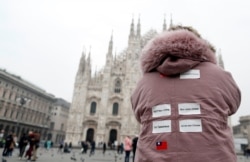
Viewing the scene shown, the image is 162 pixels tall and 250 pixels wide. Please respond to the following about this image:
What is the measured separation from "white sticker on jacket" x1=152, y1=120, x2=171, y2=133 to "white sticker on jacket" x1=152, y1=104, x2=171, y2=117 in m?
0.06

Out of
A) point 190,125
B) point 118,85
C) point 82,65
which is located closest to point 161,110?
point 190,125

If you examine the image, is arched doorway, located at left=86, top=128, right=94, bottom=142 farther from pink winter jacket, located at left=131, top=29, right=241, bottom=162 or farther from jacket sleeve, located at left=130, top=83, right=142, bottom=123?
pink winter jacket, located at left=131, top=29, right=241, bottom=162

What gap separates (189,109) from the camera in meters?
1.74

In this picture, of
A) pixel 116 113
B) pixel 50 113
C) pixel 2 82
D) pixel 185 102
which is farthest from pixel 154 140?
pixel 50 113

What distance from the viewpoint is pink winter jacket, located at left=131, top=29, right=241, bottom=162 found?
5.39 feet

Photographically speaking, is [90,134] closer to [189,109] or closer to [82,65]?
[82,65]

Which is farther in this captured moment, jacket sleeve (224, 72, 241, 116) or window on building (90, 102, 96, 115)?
window on building (90, 102, 96, 115)

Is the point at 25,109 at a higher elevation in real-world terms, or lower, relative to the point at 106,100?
lower

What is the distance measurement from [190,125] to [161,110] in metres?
0.24

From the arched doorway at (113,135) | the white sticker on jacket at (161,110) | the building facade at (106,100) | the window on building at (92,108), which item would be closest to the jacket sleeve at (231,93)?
the white sticker on jacket at (161,110)

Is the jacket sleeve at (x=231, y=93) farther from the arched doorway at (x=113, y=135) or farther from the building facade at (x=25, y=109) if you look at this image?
the arched doorway at (x=113, y=135)

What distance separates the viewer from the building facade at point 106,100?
113ft

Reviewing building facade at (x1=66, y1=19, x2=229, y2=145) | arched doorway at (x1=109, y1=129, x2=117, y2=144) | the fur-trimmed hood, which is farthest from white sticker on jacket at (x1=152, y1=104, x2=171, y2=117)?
arched doorway at (x1=109, y1=129, x2=117, y2=144)

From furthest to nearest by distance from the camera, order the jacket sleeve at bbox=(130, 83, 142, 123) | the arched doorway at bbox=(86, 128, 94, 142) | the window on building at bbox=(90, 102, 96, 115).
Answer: the window on building at bbox=(90, 102, 96, 115) < the arched doorway at bbox=(86, 128, 94, 142) < the jacket sleeve at bbox=(130, 83, 142, 123)
